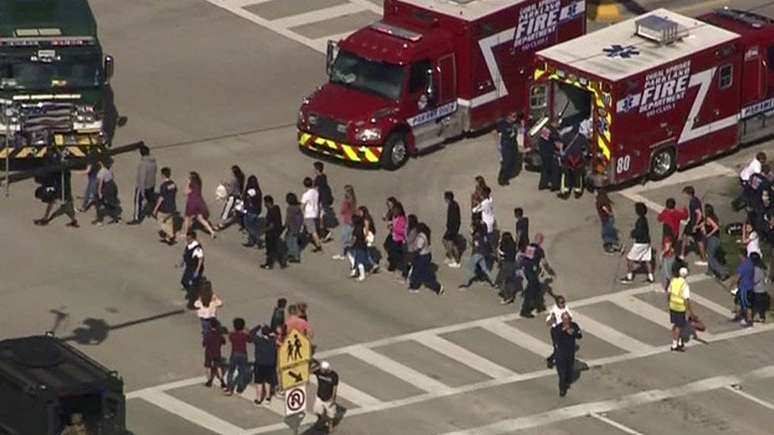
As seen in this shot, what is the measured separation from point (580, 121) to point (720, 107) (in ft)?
9.24

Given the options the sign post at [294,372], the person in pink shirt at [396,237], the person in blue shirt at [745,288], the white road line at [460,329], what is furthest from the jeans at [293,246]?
the sign post at [294,372]

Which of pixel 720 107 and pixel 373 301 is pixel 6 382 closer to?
pixel 373 301

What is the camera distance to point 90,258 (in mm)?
46656

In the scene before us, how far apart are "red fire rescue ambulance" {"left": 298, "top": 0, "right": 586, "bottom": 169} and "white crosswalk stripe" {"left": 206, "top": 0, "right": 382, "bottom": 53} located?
5.84 meters

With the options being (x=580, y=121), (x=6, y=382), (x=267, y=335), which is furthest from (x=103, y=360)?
(x=580, y=121)

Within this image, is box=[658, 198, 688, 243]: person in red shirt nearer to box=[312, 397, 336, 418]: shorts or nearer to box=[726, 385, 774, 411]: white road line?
box=[726, 385, 774, 411]: white road line

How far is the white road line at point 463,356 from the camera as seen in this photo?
140 feet

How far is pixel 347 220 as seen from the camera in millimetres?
46750

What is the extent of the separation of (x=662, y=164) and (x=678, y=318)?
8.13 m

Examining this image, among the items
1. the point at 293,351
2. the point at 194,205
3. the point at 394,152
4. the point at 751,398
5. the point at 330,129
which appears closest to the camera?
the point at 293,351

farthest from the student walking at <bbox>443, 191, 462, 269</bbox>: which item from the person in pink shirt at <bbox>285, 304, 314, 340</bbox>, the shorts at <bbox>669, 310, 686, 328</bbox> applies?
Result: the person in pink shirt at <bbox>285, 304, 314, 340</bbox>

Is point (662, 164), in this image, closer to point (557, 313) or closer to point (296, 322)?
point (557, 313)

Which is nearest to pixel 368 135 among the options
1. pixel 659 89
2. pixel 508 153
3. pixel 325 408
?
pixel 508 153

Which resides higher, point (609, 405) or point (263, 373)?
point (263, 373)
